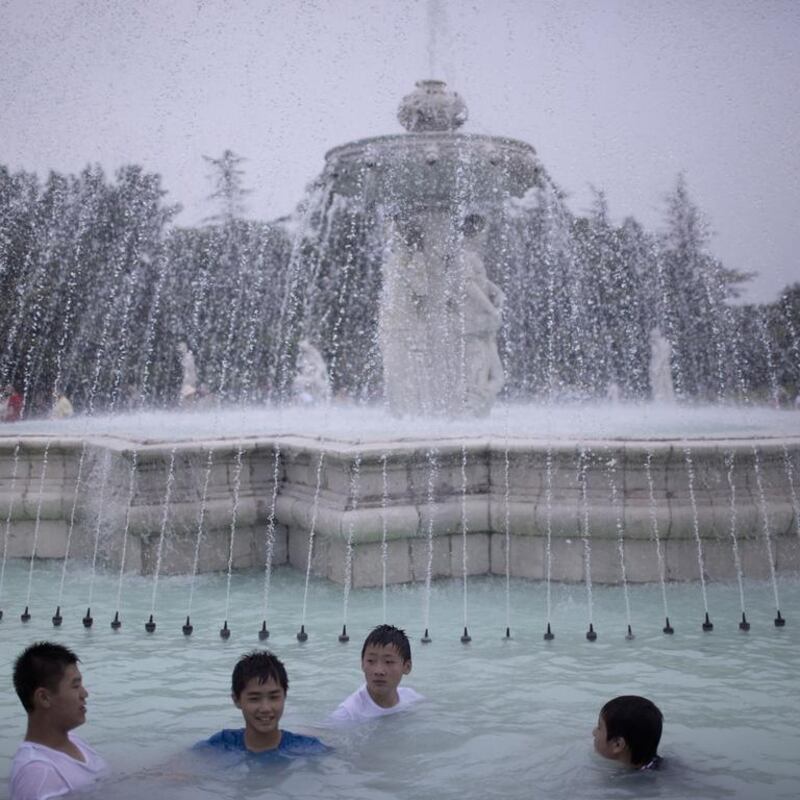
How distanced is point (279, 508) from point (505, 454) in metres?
1.76

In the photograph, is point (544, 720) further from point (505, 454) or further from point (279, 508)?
point (279, 508)

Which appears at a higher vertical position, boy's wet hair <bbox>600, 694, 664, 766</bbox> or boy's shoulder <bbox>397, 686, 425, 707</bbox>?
boy's shoulder <bbox>397, 686, 425, 707</bbox>

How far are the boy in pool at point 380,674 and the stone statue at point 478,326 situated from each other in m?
8.62

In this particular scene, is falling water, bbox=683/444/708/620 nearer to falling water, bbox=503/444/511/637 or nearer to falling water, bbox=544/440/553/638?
falling water, bbox=544/440/553/638

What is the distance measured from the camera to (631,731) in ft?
11.4

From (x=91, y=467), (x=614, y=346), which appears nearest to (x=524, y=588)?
(x=91, y=467)

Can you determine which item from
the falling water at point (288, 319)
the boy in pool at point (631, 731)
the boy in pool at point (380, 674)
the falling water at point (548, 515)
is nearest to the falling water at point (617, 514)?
the falling water at point (548, 515)

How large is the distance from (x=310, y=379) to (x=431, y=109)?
1525 cm

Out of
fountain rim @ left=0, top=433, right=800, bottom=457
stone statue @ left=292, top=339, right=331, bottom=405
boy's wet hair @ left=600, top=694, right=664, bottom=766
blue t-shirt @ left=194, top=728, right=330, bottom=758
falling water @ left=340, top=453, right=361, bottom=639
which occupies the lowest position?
blue t-shirt @ left=194, top=728, right=330, bottom=758

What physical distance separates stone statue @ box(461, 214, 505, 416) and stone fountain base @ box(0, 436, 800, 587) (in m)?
5.07

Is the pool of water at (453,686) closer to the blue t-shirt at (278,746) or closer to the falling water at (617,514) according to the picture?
the blue t-shirt at (278,746)

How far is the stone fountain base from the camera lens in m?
7.18

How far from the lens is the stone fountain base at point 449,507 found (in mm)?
7184

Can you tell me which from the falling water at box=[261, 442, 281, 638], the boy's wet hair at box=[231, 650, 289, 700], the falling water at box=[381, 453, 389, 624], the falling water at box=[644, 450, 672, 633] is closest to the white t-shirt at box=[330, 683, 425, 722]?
the boy's wet hair at box=[231, 650, 289, 700]
